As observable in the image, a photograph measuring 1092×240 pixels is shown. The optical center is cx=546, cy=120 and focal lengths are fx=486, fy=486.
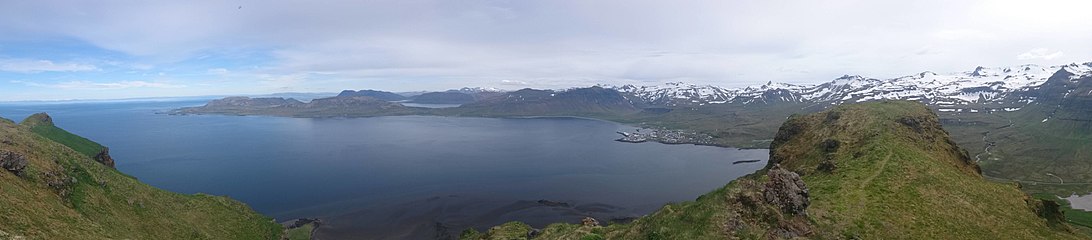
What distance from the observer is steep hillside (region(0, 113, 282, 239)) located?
51237mm

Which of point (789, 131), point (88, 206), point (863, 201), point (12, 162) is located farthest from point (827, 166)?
point (12, 162)

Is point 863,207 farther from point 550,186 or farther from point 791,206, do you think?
point 550,186

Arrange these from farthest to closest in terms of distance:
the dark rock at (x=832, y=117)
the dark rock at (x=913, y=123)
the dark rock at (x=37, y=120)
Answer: the dark rock at (x=37, y=120), the dark rock at (x=832, y=117), the dark rock at (x=913, y=123)

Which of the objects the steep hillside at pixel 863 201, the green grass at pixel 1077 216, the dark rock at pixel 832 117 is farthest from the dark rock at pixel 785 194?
the green grass at pixel 1077 216

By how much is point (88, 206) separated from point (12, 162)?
31.2 feet

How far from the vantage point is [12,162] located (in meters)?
61.7

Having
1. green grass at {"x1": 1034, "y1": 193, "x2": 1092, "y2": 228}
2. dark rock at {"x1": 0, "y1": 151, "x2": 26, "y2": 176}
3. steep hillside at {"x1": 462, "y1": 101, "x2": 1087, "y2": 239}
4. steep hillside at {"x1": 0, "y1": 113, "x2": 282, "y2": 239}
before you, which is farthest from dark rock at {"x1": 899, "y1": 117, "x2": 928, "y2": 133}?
dark rock at {"x1": 0, "y1": 151, "x2": 26, "y2": 176}

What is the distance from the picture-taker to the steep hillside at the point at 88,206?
168ft

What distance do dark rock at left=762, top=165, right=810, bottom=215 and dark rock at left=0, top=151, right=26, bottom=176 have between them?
289 ft

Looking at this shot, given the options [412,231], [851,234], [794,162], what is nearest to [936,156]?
[794,162]

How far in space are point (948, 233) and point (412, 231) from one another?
343 feet

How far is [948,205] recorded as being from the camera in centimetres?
5334

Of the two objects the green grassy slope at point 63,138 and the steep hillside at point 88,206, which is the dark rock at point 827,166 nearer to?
the steep hillside at point 88,206

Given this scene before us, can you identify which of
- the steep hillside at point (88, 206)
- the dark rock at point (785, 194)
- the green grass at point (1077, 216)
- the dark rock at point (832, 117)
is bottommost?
the green grass at point (1077, 216)
